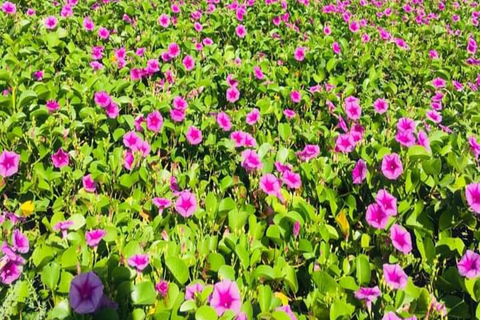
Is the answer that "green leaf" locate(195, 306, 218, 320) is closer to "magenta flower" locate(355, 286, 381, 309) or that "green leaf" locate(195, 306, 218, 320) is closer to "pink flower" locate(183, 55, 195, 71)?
"magenta flower" locate(355, 286, 381, 309)

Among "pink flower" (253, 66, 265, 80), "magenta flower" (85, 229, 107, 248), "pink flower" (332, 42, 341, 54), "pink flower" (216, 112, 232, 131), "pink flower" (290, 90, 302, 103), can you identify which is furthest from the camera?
"pink flower" (332, 42, 341, 54)

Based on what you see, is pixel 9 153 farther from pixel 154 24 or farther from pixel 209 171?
pixel 154 24

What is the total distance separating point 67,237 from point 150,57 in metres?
2.42

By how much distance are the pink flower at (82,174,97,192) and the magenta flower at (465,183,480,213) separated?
1.93 meters

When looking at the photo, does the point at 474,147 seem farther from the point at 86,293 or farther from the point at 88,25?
the point at 88,25

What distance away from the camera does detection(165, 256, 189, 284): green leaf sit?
6.48 feet

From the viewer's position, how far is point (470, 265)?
79.0 inches

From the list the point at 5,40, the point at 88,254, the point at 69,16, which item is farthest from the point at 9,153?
the point at 69,16

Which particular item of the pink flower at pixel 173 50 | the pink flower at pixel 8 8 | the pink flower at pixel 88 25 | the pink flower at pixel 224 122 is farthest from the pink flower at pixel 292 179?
the pink flower at pixel 8 8

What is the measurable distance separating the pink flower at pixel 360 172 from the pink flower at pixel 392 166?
110 mm

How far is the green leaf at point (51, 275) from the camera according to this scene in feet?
6.20

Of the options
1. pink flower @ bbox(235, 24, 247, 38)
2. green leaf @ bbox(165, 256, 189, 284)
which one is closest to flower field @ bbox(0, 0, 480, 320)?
green leaf @ bbox(165, 256, 189, 284)

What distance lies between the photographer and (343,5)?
652cm

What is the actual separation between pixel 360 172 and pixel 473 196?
60 cm
